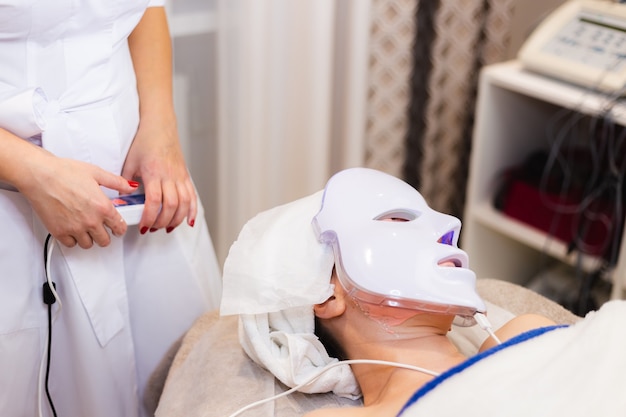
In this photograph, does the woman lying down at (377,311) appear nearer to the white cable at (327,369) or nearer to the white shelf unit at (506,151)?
the white cable at (327,369)

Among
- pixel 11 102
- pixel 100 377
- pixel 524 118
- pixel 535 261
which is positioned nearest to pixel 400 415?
pixel 100 377

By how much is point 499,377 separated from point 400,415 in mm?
131

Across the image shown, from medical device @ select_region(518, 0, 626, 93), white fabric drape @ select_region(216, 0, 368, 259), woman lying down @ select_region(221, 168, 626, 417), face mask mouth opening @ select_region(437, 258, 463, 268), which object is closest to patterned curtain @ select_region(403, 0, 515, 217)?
white fabric drape @ select_region(216, 0, 368, 259)

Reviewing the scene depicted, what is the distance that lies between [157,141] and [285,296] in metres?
0.38

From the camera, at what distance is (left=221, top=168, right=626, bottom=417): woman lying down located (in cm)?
107

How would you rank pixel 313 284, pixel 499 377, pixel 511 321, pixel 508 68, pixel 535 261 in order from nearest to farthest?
1. pixel 499 377
2. pixel 313 284
3. pixel 511 321
4. pixel 508 68
5. pixel 535 261

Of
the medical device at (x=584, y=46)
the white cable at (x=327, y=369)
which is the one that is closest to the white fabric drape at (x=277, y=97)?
the medical device at (x=584, y=46)

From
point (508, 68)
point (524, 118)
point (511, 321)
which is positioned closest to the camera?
point (511, 321)

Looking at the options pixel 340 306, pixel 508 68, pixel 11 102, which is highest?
pixel 11 102

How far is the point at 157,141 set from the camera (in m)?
1.40

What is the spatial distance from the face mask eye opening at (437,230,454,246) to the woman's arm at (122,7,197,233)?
43cm

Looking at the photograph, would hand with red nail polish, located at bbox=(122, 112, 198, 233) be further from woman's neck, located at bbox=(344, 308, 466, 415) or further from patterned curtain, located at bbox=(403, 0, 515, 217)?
patterned curtain, located at bbox=(403, 0, 515, 217)

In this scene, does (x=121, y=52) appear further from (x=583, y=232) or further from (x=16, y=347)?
(x=583, y=232)

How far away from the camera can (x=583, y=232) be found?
2.17 meters
